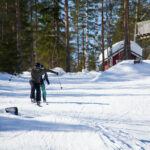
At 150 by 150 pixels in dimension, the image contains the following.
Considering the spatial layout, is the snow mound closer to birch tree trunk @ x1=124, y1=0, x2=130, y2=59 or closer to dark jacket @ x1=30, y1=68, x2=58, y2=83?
birch tree trunk @ x1=124, y1=0, x2=130, y2=59

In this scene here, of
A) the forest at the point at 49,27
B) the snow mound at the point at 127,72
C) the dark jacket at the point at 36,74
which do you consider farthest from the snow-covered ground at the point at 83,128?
the forest at the point at 49,27

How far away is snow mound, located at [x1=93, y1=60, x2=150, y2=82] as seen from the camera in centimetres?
1184

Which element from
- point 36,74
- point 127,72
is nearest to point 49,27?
point 127,72

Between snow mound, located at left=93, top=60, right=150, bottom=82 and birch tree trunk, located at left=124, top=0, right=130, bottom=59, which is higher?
birch tree trunk, located at left=124, top=0, right=130, bottom=59

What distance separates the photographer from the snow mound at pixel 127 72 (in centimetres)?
1184

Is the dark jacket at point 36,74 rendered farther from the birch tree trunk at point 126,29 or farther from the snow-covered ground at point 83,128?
the birch tree trunk at point 126,29

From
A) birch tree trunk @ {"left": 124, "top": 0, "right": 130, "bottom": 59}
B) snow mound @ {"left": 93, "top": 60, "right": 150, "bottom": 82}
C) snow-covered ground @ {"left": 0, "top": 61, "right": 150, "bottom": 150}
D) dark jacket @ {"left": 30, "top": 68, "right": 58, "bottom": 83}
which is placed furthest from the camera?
birch tree trunk @ {"left": 124, "top": 0, "right": 130, "bottom": 59}

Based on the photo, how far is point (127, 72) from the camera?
12.7 meters

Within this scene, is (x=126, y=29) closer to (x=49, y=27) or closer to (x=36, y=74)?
(x=49, y=27)

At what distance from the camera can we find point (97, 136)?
10.3ft

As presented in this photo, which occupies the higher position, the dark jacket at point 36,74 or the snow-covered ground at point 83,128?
the dark jacket at point 36,74

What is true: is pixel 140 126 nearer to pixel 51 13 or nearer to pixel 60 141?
pixel 60 141

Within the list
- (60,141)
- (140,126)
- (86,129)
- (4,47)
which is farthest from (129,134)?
(4,47)

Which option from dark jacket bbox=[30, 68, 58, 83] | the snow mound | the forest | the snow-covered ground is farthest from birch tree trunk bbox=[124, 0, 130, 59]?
dark jacket bbox=[30, 68, 58, 83]
